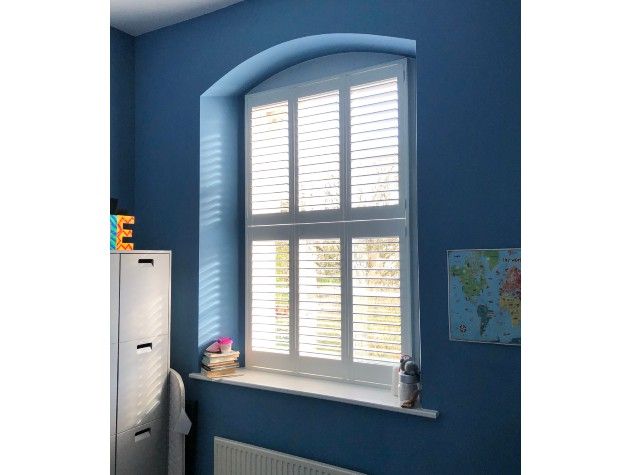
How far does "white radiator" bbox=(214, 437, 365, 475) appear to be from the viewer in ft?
7.68

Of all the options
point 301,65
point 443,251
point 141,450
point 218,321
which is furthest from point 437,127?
point 141,450

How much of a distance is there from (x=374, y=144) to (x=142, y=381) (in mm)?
1819

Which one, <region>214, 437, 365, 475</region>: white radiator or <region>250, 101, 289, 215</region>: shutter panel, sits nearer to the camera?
<region>214, 437, 365, 475</region>: white radiator

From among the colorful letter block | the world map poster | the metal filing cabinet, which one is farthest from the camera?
the colorful letter block

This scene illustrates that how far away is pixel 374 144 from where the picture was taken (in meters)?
2.52

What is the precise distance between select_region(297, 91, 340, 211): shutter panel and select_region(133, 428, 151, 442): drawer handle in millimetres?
1529

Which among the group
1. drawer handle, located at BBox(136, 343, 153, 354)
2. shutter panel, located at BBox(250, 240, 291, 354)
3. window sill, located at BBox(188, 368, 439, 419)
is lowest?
window sill, located at BBox(188, 368, 439, 419)

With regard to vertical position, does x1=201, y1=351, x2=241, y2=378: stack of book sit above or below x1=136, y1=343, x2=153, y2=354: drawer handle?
below

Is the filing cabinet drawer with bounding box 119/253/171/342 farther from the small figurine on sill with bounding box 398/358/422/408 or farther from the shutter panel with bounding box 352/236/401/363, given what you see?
the small figurine on sill with bounding box 398/358/422/408

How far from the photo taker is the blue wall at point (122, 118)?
Result: 3.02m

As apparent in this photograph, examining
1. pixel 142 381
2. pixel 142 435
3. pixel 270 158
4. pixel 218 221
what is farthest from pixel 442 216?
pixel 142 435

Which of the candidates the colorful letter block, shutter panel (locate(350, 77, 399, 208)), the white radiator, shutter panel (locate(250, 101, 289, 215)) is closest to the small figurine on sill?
the white radiator

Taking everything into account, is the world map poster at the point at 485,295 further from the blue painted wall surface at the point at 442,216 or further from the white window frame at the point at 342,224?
the white window frame at the point at 342,224

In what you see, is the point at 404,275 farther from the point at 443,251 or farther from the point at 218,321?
the point at 218,321
